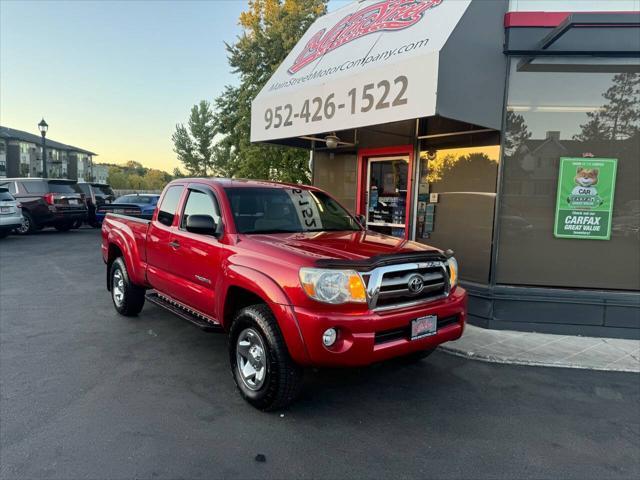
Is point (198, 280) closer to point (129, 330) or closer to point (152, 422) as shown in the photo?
point (152, 422)

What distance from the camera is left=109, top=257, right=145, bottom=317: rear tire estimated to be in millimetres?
6023

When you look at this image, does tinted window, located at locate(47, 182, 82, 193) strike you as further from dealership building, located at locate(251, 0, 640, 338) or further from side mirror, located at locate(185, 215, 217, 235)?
side mirror, located at locate(185, 215, 217, 235)

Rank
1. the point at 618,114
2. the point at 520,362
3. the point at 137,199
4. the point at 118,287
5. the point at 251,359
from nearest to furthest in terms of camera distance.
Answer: the point at 251,359 → the point at 520,362 → the point at 618,114 → the point at 118,287 → the point at 137,199

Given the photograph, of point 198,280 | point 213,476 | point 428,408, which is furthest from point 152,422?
point 428,408

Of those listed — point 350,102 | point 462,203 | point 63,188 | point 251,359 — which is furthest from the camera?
point 63,188

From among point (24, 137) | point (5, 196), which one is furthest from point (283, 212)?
point (24, 137)

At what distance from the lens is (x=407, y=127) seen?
7.38 m

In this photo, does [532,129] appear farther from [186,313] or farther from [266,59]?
[266,59]

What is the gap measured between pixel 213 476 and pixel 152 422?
2.88ft

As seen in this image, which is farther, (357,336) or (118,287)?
(118,287)

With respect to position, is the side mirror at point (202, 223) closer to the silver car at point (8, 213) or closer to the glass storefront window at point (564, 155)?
the glass storefront window at point (564, 155)

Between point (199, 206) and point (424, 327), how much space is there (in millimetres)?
2664

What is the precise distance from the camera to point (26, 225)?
52.2ft

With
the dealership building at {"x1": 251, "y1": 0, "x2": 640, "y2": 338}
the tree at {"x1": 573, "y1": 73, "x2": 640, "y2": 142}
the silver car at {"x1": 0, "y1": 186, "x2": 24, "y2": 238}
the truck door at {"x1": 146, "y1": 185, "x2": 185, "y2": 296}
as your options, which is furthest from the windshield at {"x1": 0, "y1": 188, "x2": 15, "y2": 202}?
the tree at {"x1": 573, "y1": 73, "x2": 640, "y2": 142}
